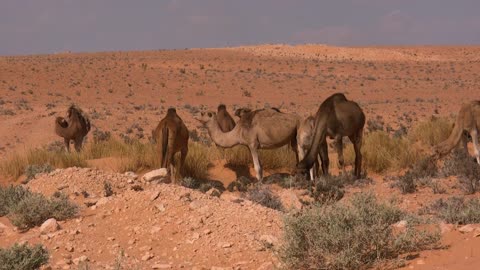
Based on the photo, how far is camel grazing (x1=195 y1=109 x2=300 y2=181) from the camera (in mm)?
12898

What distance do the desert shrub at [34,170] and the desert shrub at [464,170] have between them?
855 cm

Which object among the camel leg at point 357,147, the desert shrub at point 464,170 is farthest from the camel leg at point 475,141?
the camel leg at point 357,147

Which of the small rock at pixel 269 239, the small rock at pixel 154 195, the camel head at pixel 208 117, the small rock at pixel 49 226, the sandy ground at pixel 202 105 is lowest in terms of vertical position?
the sandy ground at pixel 202 105

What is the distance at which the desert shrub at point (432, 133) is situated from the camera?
Result: 1698cm

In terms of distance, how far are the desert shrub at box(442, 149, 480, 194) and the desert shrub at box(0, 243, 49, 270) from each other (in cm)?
759

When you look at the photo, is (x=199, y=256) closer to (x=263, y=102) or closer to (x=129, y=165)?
(x=129, y=165)

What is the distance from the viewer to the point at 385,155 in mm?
14852

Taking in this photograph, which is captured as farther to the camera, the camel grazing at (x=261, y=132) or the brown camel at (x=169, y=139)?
the camel grazing at (x=261, y=132)

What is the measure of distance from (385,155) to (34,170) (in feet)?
27.2

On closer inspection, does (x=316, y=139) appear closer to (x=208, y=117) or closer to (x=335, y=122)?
(x=335, y=122)

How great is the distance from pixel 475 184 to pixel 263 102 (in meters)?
29.5

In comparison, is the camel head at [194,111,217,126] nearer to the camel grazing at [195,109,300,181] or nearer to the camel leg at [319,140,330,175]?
the camel grazing at [195,109,300,181]

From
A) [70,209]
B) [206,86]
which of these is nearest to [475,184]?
[70,209]

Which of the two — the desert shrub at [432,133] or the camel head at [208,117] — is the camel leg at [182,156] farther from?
the desert shrub at [432,133]
